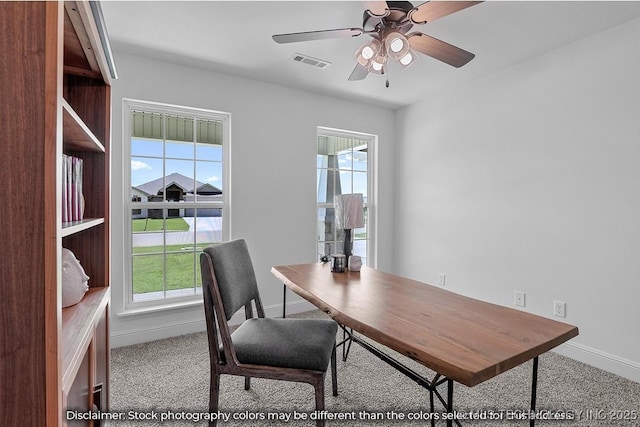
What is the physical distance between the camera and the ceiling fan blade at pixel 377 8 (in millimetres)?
1514

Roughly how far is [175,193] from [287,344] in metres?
2.09

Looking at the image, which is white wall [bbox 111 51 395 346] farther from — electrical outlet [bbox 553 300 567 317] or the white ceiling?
electrical outlet [bbox 553 300 567 317]

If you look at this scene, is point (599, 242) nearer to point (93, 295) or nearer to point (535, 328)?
point (535, 328)

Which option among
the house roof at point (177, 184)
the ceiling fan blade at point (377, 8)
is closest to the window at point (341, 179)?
the house roof at point (177, 184)

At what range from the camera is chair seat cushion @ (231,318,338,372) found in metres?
1.46

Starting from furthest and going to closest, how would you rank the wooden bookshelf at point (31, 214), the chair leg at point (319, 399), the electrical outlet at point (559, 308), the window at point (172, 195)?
the window at point (172, 195) < the electrical outlet at point (559, 308) < the chair leg at point (319, 399) < the wooden bookshelf at point (31, 214)

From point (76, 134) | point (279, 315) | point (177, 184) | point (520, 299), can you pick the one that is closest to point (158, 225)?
point (177, 184)

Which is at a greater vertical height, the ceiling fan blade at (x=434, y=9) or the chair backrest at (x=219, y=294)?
the ceiling fan blade at (x=434, y=9)

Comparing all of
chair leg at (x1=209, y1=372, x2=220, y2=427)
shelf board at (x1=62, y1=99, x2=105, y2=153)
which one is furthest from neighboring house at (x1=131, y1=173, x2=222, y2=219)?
chair leg at (x1=209, y1=372, x2=220, y2=427)

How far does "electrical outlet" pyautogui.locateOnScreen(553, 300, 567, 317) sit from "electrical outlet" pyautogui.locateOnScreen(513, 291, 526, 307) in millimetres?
244

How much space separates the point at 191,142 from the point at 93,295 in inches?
76.0

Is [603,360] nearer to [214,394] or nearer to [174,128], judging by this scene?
[214,394]

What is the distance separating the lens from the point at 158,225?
296 cm

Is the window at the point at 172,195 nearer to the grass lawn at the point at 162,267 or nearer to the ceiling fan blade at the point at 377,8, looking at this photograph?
the grass lawn at the point at 162,267
